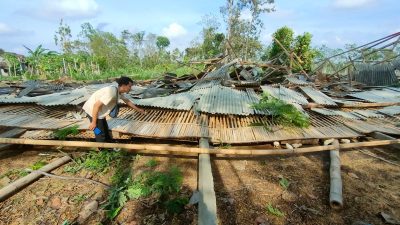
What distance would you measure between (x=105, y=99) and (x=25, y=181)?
4.43ft

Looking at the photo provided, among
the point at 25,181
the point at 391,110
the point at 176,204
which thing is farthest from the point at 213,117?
the point at 391,110

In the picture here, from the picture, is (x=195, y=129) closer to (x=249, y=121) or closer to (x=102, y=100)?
(x=249, y=121)

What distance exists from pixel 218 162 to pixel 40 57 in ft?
68.1

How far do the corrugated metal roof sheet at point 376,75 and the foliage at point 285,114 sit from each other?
22.0ft

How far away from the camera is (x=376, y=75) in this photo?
9406 mm

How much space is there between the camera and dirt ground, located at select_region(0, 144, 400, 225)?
2545mm

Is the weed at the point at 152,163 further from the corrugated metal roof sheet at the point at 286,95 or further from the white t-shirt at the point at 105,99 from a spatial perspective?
the corrugated metal roof sheet at the point at 286,95

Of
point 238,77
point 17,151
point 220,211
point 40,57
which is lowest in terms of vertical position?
point 220,211

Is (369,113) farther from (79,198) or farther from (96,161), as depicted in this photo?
(79,198)

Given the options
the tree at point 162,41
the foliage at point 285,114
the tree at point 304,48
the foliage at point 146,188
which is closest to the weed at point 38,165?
the foliage at point 146,188

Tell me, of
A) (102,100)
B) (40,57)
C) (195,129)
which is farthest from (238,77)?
(40,57)

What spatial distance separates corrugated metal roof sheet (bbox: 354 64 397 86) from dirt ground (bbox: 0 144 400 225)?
21.9 ft

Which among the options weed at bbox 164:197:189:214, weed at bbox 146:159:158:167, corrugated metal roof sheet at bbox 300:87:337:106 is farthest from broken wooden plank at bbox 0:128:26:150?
corrugated metal roof sheet at bbox 300:87:337:106

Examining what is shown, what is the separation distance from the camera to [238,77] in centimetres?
712
